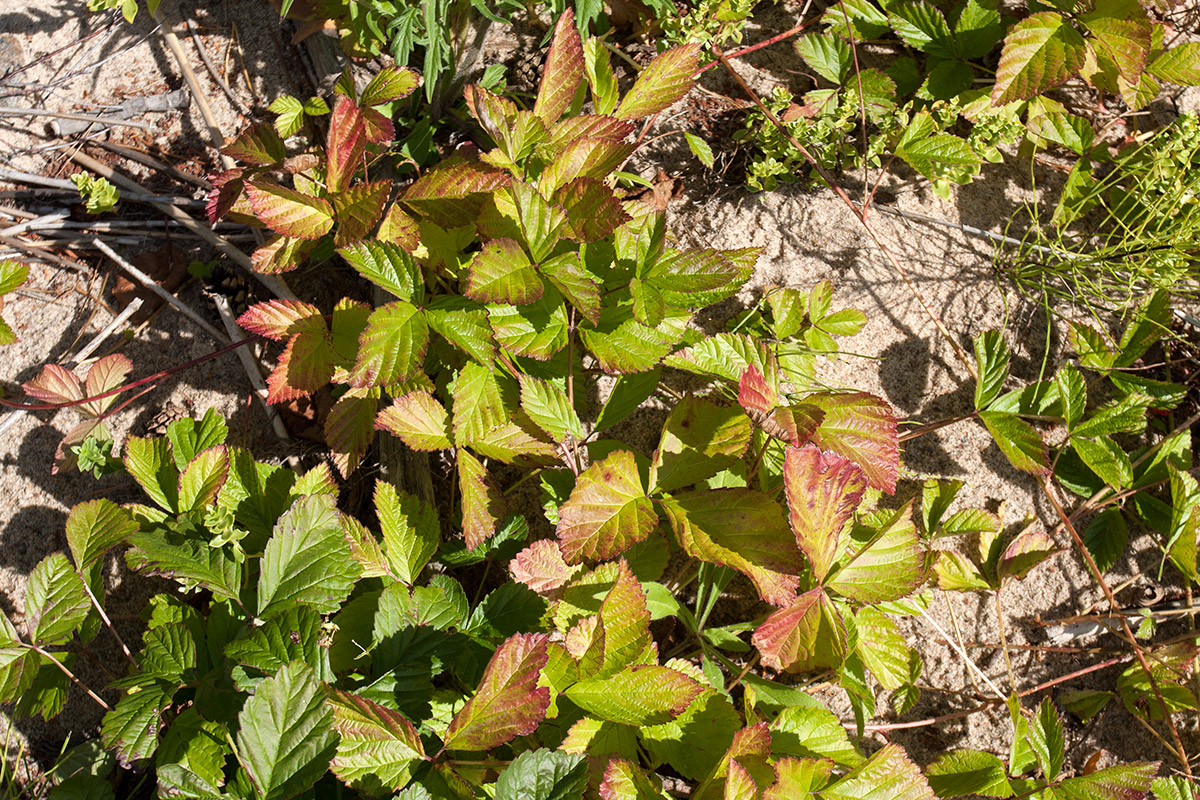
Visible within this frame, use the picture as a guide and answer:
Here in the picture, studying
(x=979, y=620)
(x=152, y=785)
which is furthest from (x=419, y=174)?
(x=979, y=620)

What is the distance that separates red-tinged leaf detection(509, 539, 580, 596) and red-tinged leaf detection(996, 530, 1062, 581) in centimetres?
97

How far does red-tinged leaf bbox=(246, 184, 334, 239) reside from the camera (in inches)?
55.6

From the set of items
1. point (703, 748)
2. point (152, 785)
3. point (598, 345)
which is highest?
point (598, 345)

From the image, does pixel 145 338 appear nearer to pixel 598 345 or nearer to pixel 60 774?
pixel 60 774

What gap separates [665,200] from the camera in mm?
1940

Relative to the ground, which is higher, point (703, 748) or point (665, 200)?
point (665, 200)

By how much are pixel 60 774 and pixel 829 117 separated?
2253 mm

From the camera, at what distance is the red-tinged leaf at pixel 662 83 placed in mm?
1599

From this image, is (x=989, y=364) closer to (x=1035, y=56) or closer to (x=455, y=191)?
(x=1035, y=56)

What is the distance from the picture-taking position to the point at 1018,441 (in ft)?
5.34

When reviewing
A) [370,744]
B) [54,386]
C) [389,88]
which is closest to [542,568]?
[370,744]

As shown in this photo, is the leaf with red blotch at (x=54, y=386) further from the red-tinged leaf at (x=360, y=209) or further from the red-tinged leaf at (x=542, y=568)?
the red-tinged leaf at (x=542, y=568)

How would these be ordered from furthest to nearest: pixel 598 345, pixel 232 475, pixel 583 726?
1. pixel 232 475
2. pixel 598 345
3. pixel 583 726

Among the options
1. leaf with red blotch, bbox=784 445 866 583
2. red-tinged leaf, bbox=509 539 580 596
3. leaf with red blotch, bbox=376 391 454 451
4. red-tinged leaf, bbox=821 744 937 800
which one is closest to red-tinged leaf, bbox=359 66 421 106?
leaf with red blotch, bbox=376 391 454 451
